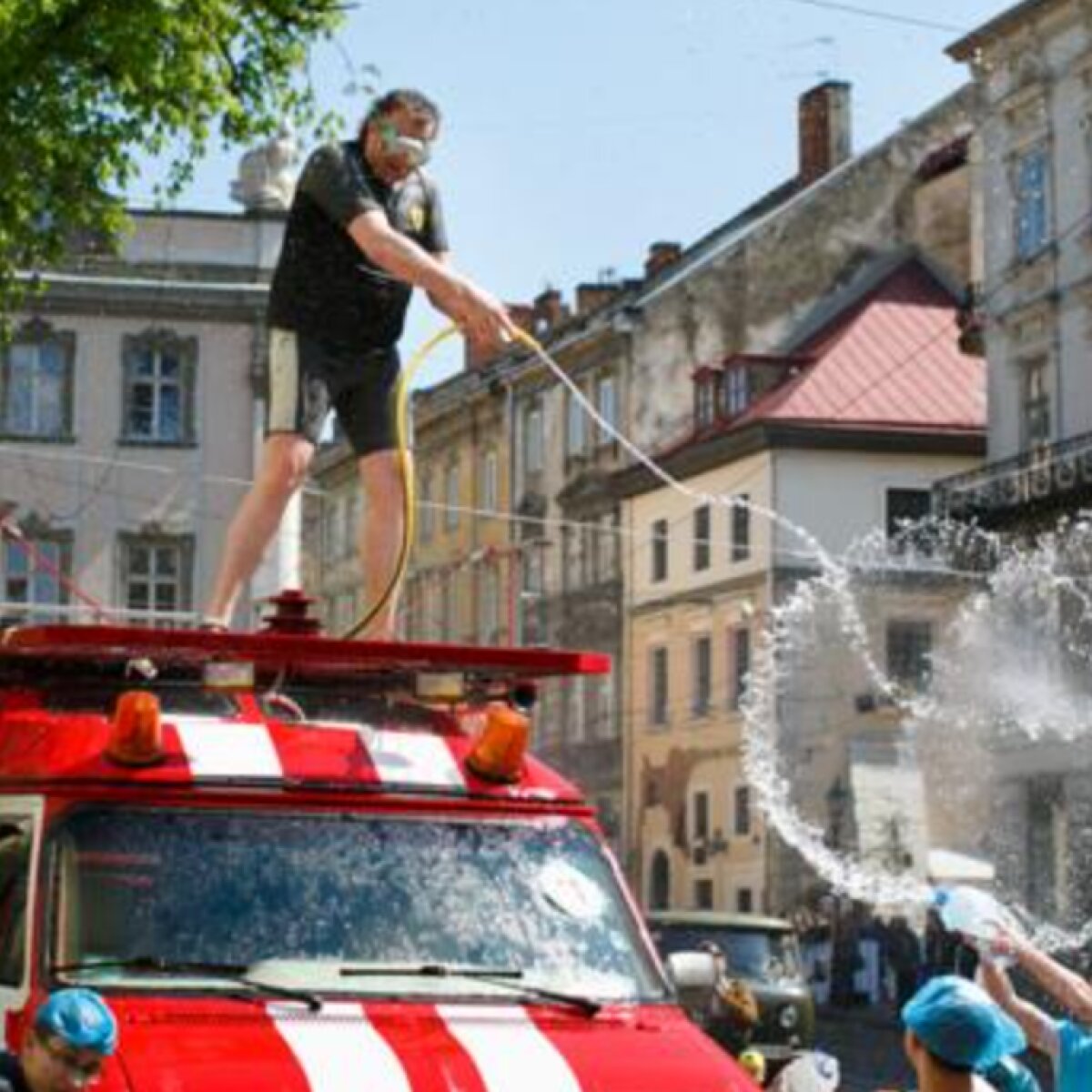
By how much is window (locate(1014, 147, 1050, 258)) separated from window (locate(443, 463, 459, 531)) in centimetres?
2421

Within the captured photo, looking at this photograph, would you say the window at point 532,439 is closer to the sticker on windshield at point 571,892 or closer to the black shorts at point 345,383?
the black shorts at point 345,383

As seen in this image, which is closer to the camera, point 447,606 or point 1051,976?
point 1051,976

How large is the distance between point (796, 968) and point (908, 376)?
32121 mm

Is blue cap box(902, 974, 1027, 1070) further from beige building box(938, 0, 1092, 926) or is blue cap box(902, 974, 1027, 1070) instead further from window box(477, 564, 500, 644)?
window box(477, 564, 500, 644)

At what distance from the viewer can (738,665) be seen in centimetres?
5406

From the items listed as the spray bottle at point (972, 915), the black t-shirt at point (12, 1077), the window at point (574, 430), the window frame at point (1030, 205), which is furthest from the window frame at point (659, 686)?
the black t-shirt at point (12, 1077)

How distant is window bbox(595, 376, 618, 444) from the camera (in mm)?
60250

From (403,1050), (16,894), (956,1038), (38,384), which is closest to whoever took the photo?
(956,1038)

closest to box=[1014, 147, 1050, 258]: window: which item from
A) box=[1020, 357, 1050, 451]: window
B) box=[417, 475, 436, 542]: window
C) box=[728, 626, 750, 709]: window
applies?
box=[1020, 357, 1050, 451]: window

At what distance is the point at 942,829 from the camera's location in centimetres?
4359

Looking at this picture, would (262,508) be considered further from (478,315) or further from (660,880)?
(660,880)

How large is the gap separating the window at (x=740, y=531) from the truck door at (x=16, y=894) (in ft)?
151

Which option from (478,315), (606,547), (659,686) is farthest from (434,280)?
(606,547)

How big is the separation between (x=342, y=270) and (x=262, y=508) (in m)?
0.80
